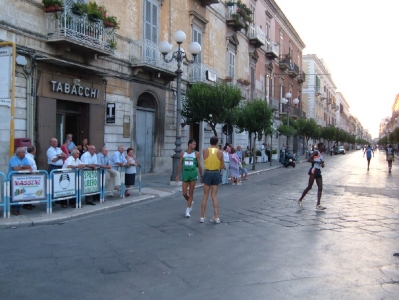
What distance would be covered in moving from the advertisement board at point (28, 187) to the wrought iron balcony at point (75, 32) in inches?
215

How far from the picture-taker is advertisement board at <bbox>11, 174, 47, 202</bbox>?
28.7 ft

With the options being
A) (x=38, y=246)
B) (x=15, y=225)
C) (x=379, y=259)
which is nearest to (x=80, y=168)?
(x=15, y=225)

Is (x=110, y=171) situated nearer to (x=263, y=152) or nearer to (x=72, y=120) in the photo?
(x=72, y=120)

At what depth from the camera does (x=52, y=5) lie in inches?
503

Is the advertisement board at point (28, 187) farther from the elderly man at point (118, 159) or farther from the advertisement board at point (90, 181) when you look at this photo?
the elderly man at point (118, 159)

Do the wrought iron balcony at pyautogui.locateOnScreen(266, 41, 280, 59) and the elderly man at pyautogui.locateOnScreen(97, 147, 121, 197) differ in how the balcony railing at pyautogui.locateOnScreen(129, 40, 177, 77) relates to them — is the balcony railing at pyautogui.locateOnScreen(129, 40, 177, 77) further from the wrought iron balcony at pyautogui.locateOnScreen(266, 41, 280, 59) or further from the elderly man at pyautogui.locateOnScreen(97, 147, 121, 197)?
the wrought iron balcony at pyautogui.locateOnScreen(266, 41, 280, 59)

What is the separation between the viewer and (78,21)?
1344 cm

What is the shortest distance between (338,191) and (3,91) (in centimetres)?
1070

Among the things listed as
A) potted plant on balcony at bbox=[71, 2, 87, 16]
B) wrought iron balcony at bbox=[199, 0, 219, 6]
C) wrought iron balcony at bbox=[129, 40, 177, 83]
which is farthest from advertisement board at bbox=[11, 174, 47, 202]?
wrought iron balcony at bbox=[199, 0, 219, 6]

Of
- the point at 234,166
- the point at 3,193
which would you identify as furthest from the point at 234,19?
the point at 3,193

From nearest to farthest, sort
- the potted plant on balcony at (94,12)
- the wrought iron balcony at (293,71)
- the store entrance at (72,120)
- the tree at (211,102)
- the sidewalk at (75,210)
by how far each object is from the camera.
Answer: the sidewalk at (75,210) → the potted plant on balcony at (94,12) → the store entrance at (72,120) → the tree at (211,102) → the wrought iron balcony at (293,71)

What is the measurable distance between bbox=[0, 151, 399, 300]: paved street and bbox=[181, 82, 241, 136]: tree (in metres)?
9.83

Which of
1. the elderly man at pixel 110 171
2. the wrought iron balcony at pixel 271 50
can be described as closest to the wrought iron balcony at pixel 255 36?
the wrought iron balcony at pixel 271 50

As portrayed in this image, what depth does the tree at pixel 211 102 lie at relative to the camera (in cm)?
1931
